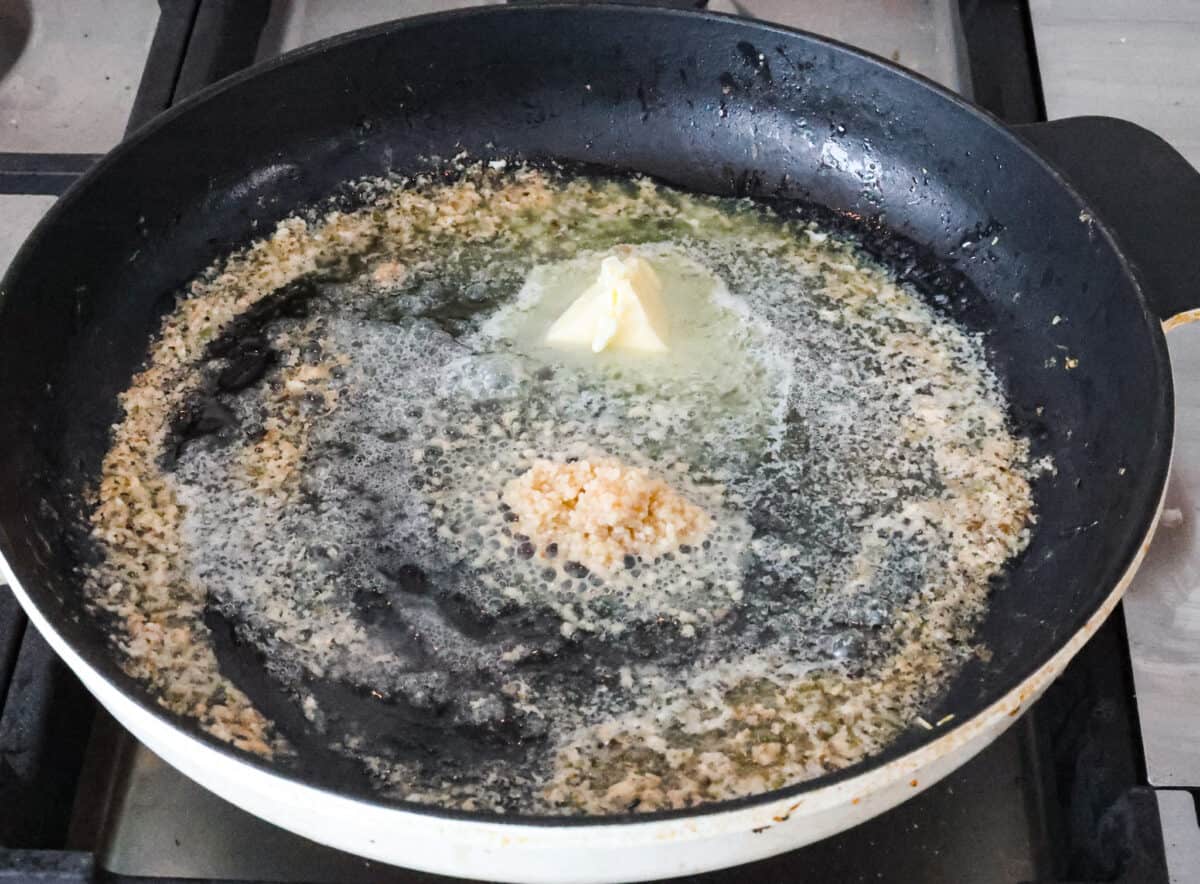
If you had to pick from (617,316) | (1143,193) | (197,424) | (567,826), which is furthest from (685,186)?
(567,826)

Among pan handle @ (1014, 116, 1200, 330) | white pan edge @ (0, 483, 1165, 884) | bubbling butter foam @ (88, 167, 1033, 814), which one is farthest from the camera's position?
pan handle @ (1014, 116, 1200, 330)

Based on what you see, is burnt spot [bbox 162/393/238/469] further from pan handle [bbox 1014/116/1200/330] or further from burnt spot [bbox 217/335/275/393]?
pan handle [bbox 1014/116/1200/330]

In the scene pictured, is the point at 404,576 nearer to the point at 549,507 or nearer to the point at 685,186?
the point at 549,507

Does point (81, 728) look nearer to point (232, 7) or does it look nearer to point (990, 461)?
point (990, 461)

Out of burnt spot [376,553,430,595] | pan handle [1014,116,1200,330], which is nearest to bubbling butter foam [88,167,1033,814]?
burnt spot [376,553,430,595]

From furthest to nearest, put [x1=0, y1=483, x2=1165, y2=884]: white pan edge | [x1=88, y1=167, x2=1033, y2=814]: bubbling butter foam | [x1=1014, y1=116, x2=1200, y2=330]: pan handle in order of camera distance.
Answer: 1. [x1=1014, y1=116, x2=1200, y2=330]: pan handle
2. [x1=88, y1=167, x2=1033, y2=814]: bubbling butter foam
3. [x1=0, y1=483, x2=1165, y2=884]: white pan edge

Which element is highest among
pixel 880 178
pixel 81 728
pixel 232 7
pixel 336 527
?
pixel 880 178

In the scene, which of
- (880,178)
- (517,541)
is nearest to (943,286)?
(880,178)
